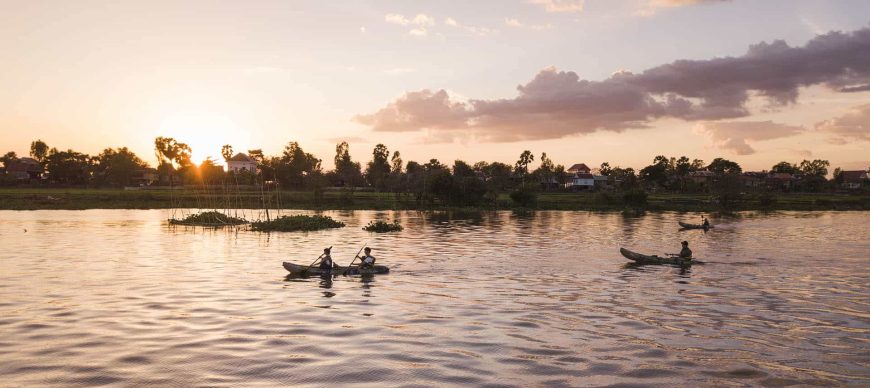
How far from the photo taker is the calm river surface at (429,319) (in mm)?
14383

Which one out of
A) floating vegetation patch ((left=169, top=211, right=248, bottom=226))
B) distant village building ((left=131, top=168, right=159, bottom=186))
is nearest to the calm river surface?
floating vegetation patch ((left=169, top=211, right=248, bottom=226))

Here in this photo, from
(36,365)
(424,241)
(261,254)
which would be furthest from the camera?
(424,241)

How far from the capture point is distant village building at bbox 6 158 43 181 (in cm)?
15777

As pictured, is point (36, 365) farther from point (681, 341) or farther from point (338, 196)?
point (338, 196)

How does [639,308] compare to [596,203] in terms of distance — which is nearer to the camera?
[639,308]

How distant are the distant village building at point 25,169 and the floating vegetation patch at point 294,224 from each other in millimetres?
134484

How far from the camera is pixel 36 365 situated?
14398 mm

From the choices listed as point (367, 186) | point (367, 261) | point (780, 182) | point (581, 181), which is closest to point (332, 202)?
point (367, 186)

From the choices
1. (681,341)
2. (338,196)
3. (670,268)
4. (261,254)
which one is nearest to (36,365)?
(681,341)

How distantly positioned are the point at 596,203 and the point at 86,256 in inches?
3655

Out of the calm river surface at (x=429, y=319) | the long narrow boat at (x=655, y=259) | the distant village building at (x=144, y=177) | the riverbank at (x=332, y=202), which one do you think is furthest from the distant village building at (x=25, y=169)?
the long narrow boat at (x=655, y=259)

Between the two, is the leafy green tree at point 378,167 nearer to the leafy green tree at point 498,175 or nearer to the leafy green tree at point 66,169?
the leafy green tree at point 498,175

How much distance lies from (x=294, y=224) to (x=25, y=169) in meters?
147

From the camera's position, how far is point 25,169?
6407 inches
